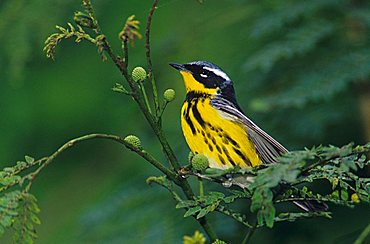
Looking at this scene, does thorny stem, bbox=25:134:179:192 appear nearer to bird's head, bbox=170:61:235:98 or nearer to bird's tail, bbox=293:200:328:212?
bird's tail, bbox=293:200:328:212

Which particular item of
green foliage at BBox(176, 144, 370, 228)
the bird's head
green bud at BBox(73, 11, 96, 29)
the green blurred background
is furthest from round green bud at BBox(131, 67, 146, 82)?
the bird's head

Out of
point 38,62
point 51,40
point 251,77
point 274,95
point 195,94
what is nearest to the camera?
point 51,40

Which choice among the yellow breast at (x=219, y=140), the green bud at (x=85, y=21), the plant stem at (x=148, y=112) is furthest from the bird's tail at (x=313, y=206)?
the green bud at (x=85, y=21)

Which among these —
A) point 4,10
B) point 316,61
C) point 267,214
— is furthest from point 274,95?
point 267,214

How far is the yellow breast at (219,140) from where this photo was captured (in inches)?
131

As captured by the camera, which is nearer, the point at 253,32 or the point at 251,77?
the point at 253,32

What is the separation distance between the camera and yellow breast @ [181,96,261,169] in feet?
10.9

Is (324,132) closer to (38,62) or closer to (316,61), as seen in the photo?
(316,61)

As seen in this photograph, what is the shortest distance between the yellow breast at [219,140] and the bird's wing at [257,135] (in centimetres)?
3

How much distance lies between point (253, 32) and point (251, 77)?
0.39 m

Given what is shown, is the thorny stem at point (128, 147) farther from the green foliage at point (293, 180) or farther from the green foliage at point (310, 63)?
the green foliage at point (310, 63)

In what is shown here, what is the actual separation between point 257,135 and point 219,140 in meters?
0.17

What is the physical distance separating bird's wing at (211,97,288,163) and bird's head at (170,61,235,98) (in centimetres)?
9

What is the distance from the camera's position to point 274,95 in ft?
13.0
